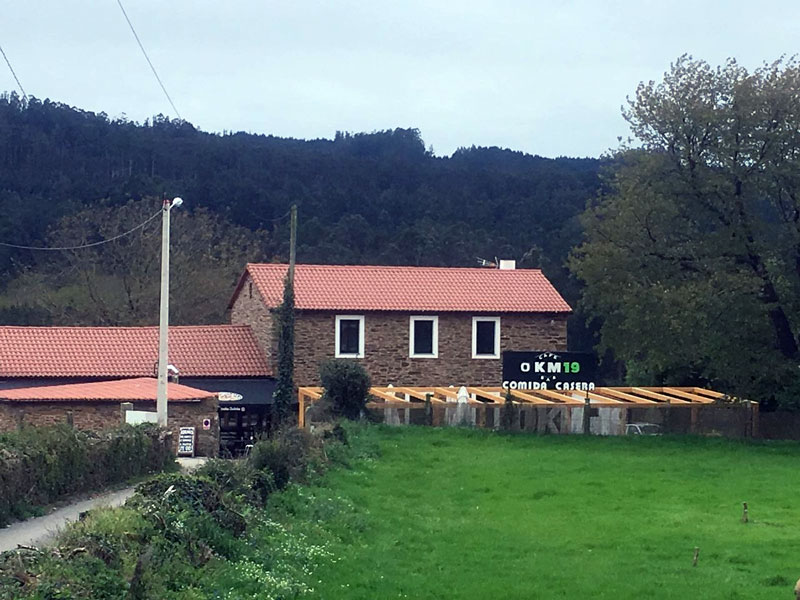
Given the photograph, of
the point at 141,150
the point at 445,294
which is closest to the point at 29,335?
the point at 445,294

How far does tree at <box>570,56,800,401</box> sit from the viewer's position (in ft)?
97.2

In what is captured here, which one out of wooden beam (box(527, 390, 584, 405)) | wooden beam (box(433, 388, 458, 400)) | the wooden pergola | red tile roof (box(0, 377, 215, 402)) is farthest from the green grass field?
red tile roof (box(0, 377, 215, 402))

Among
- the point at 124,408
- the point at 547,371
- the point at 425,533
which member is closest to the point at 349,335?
the point at 547,371

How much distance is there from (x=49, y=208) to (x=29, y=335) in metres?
37.0

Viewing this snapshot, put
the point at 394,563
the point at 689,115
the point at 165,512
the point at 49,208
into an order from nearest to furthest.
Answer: the point at 165,512 < the point at 394,563 < the point at 689,115 < the point at 49,208

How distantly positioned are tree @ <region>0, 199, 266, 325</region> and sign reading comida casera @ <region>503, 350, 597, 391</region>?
25788mm

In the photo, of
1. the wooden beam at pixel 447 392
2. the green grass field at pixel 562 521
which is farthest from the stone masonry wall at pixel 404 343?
the green grass field at pixel 562 521

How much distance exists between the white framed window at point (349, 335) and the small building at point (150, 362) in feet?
9.02

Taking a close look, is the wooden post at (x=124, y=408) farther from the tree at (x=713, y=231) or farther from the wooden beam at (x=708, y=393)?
the wooden beam at (x=708, y=393)

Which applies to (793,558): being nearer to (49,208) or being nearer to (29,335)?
(29,335)

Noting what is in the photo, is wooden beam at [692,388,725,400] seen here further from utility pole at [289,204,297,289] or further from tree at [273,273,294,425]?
utility pole at [289,204,297,289]

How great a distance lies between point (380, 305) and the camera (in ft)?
133

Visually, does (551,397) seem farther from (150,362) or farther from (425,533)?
(425,533)

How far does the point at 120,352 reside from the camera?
39156mm
